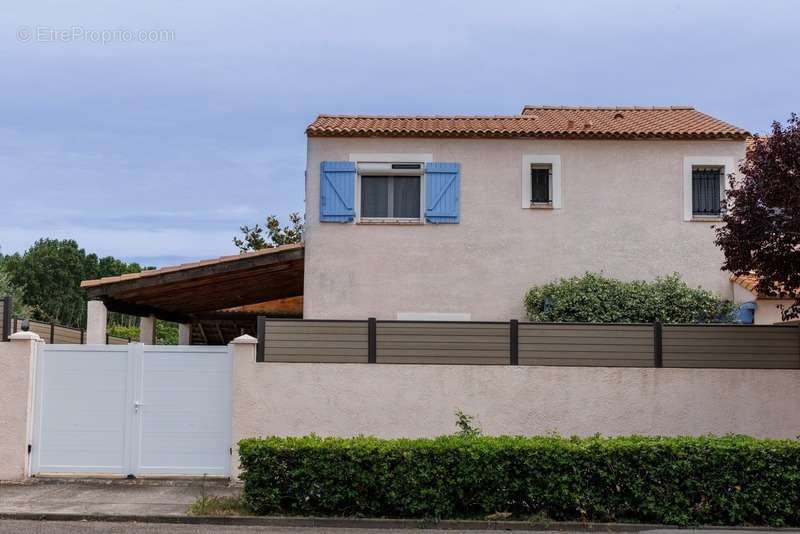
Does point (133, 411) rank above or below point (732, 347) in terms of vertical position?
below

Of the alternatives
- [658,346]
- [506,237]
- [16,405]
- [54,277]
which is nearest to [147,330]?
[16,405]

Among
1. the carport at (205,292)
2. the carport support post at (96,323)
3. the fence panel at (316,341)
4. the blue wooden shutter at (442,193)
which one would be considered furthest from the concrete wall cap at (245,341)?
the blue wooden shutter at (442,193)

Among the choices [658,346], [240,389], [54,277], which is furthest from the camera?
[54,277]

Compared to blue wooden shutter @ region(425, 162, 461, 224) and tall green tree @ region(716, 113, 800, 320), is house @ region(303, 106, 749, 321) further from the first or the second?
tall green tree @ region(716, 113, 800, 320)

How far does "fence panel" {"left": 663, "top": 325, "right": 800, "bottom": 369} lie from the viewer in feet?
43.0

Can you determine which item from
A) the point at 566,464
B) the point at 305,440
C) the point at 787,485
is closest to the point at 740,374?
the point at 787,485

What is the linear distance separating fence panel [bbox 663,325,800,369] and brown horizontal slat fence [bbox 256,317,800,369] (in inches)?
A: 0.5

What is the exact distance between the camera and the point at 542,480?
10734 millimetres

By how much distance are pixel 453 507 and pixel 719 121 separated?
38.1ft

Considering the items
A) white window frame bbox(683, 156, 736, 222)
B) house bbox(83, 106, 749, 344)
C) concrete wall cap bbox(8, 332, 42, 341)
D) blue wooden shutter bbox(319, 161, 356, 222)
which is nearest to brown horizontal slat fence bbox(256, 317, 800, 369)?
concrete wall cap bbox(8, 332, 42, 341)

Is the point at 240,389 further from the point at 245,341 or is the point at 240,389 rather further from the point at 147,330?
the point at 147,330

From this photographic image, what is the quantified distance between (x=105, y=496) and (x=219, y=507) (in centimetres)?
187

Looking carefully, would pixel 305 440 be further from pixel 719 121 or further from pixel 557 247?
pixel 719 121

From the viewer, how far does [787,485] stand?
10664mm
